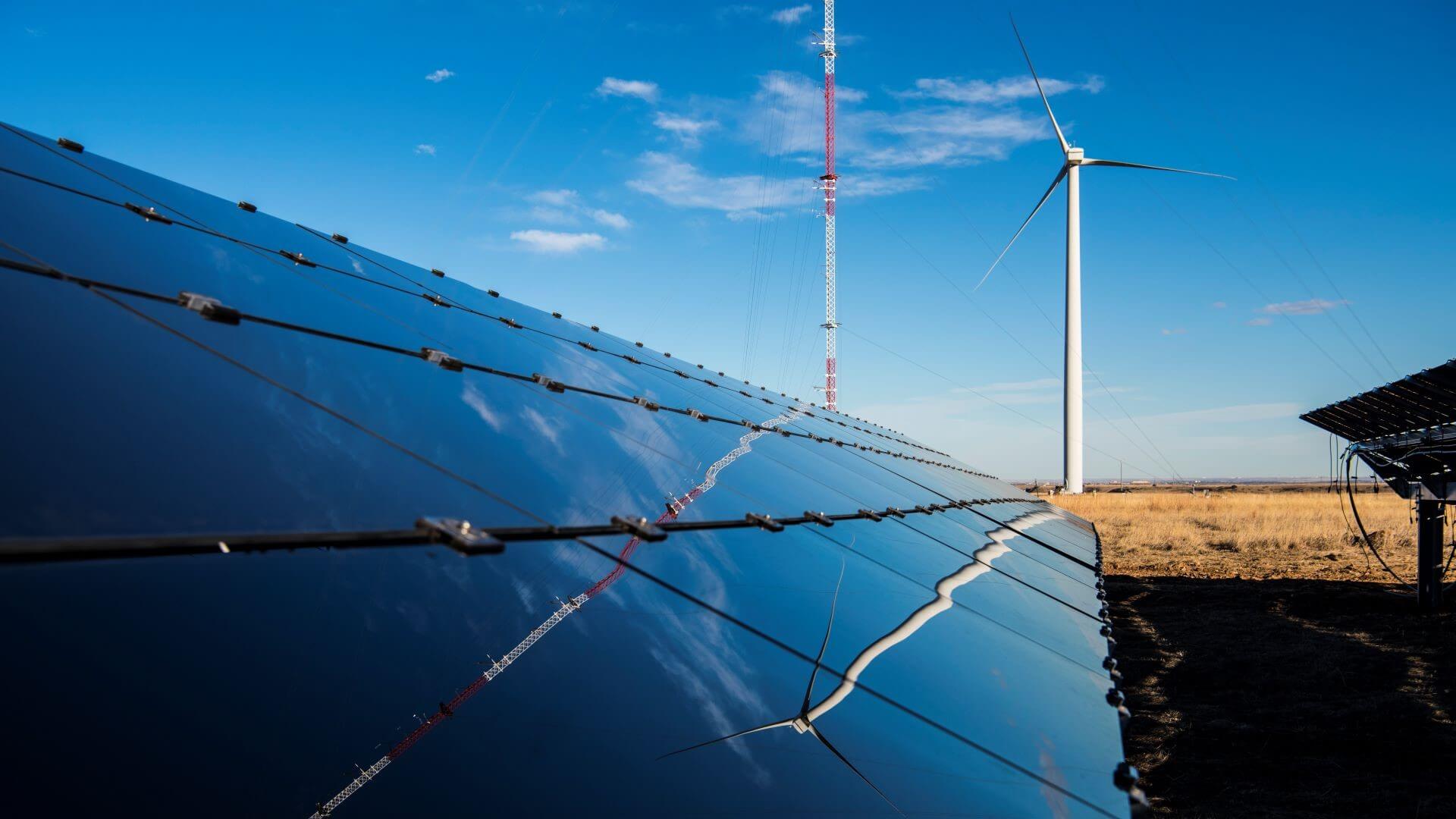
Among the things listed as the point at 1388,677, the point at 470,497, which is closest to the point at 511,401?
the point at 470,497

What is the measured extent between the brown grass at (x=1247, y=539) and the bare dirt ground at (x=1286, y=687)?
237 millimetres

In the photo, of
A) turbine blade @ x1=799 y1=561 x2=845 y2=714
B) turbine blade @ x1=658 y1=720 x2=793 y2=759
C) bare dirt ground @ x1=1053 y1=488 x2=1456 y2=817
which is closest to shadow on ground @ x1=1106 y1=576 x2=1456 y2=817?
bare dirt ground @ x1=1053 y1=488 x2=1456 y2=817

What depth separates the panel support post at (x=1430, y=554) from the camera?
20.1 metres

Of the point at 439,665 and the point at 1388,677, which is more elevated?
the point at 439,665

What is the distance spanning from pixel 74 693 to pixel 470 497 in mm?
1836

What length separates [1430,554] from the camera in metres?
20.2

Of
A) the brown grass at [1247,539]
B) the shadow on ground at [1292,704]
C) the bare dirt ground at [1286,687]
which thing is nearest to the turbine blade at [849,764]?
the shadow on ground at [1292,704]

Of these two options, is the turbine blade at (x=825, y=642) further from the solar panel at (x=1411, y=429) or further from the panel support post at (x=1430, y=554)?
the panel support post at (x=1430, y=554)

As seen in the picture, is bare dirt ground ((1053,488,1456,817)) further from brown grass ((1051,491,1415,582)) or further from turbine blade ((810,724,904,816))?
turbine blade ((810,724,904,816))

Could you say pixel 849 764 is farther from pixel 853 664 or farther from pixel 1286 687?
pixel 1286 687

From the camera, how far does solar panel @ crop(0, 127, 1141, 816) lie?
205 cm

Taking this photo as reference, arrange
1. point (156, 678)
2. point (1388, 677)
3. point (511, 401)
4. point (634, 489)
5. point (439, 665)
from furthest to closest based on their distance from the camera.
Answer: point (1388, 677)
point (511, 401)
point (634, 489)
point (439, 665)
point (156, 678)

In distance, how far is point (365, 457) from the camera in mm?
3537

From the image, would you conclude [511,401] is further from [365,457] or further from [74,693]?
[74,693]
